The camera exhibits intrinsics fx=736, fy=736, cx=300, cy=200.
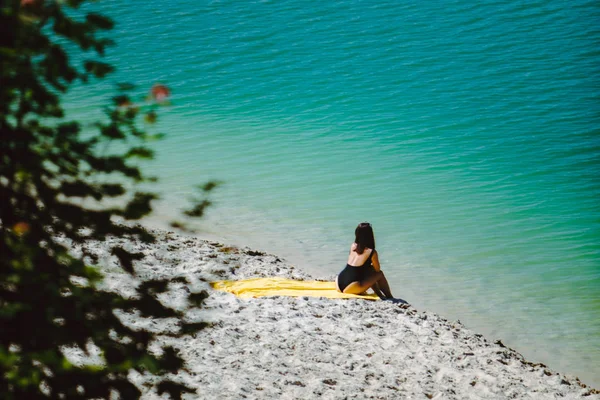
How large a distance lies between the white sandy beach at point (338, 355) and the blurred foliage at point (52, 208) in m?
2.94

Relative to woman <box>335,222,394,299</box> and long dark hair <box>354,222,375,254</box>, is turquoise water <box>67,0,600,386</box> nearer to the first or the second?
woman <box>335,222,394,299</box>

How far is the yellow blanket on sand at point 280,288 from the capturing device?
28.3ft

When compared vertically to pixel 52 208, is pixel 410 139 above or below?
above

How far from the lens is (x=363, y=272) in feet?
29.0

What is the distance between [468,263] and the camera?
34.2ft

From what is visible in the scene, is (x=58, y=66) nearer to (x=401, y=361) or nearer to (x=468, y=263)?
(x=401, y=361)

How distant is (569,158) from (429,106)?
12.6 ft

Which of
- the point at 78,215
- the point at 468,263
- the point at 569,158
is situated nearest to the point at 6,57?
the point at 78,215

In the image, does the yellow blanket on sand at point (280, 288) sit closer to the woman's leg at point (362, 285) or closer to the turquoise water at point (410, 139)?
the woman's leg at point (362, 285)

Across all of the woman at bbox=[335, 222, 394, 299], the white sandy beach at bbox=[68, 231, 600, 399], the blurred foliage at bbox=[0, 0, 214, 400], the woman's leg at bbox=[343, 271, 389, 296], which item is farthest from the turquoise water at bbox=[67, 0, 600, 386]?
the blurred foliage at bbox=[0, 0, 214, 400]

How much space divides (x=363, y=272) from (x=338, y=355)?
6.39ft

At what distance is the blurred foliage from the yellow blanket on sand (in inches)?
217

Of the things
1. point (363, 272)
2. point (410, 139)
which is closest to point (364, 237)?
point (363, 272)

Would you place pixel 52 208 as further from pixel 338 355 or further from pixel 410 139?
pixel 410 139
